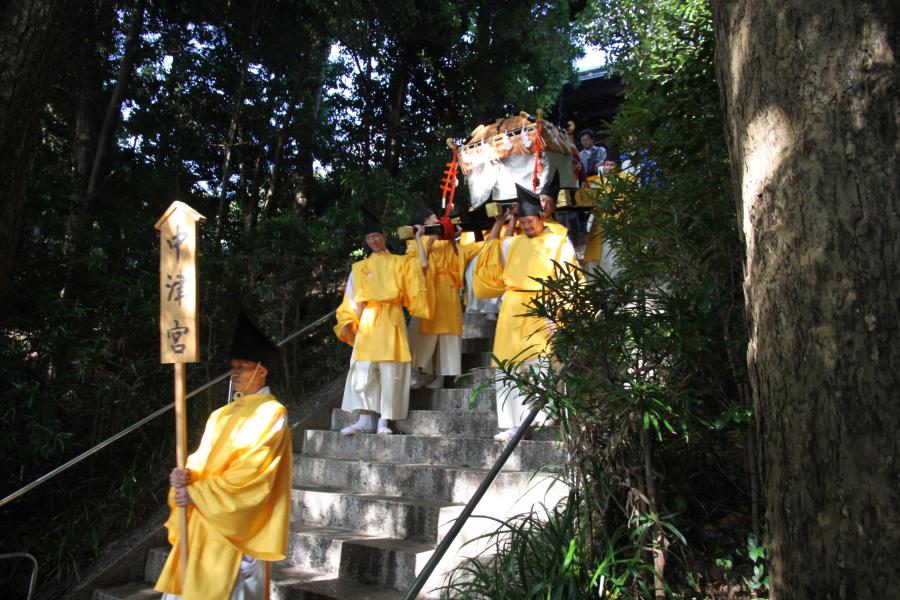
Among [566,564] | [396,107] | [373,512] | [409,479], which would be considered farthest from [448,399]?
[396,107]

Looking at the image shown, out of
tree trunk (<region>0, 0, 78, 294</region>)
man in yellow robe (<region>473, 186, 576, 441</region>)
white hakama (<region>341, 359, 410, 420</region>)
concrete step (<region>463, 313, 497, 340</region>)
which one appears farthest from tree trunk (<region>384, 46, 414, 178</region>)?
tree trunk (<region>0, 0, 78, 294</region>)

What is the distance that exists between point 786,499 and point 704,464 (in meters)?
1.98

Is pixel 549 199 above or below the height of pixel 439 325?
above

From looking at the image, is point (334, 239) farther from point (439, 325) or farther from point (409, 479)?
point (409, 479)

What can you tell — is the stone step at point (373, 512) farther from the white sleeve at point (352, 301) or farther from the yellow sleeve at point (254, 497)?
the white sleeve at point (352, 301)

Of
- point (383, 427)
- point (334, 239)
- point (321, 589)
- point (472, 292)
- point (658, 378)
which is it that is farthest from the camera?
point (334, 239)

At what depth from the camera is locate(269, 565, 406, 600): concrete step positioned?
4.57m

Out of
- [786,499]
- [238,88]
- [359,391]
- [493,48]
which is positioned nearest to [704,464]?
[786,499]

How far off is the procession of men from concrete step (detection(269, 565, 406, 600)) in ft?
2.24

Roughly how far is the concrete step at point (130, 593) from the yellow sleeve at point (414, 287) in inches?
128

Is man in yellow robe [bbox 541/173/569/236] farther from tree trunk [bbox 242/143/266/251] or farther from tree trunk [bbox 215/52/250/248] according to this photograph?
tree trunk [bbox 242/143/266/251]

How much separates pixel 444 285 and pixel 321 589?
370cm

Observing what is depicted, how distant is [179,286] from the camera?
13.4 feet

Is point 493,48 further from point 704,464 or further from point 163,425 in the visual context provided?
point 704,464
